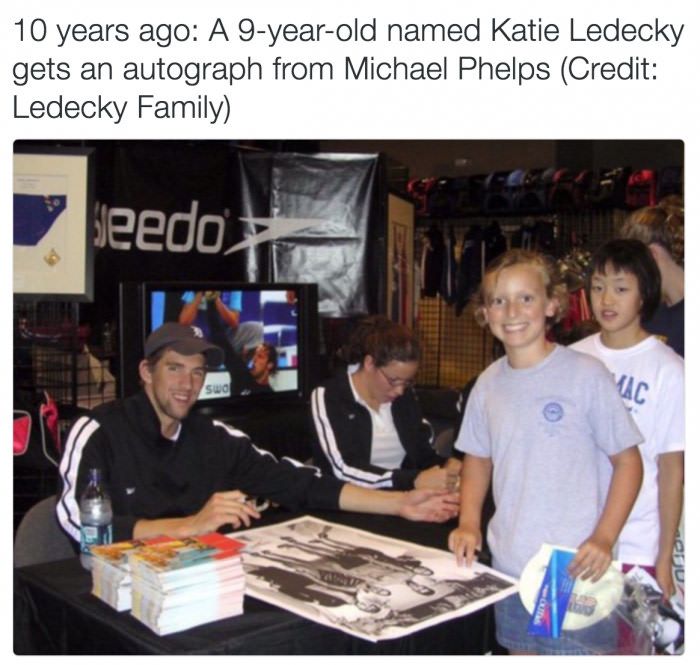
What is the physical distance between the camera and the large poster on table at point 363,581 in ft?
5.10

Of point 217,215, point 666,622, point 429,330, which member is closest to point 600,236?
point 429,330

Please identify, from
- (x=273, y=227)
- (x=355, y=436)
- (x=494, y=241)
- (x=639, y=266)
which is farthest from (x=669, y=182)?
(x=639, y=266)

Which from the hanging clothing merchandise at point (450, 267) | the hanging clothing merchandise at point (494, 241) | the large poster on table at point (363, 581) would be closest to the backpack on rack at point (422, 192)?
the hanging clothing merchandise at point (450, 267)

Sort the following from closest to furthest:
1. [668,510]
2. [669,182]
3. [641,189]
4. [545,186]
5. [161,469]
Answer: [668,510] < [161,469] < [669,182] < [641,189] < [545,186]

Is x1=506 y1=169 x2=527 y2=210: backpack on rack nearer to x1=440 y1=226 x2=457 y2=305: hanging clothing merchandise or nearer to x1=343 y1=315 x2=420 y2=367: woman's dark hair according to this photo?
x1=440 y1=226 x2=457 y2=305: hanging clothing merchandise

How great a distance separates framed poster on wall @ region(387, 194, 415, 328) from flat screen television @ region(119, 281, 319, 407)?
85cm

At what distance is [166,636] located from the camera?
148cm

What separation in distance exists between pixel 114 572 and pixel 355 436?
143 cm

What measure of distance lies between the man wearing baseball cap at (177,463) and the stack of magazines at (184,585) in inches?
18.6

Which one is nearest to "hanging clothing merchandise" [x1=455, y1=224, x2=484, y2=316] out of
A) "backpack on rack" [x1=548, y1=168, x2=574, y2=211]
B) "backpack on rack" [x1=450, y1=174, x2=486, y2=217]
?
"backpack on rack" [x1=450, y1=174, x2=486, y2=217]

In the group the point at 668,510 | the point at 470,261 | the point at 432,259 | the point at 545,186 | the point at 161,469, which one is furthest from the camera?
the point at 432,259

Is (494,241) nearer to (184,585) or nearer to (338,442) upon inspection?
(338,442)
